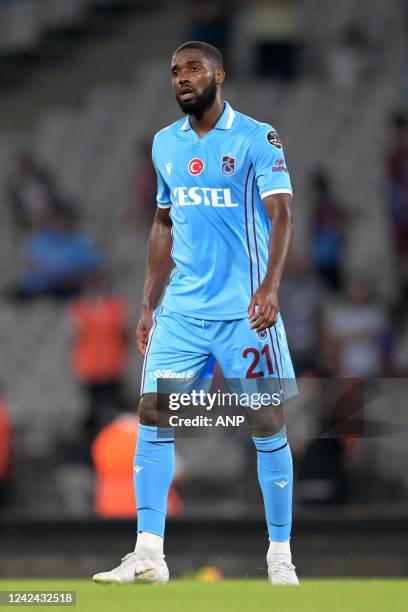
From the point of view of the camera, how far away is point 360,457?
10.9m

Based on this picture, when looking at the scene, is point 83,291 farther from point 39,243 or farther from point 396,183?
point 396,183

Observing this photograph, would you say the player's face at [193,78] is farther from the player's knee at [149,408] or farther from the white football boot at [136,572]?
the white football boot at [136,572]

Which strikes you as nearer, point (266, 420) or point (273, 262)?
point (273, 262)

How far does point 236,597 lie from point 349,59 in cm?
1128

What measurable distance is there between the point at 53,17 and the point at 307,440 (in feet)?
33.7

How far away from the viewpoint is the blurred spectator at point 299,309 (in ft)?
43.3

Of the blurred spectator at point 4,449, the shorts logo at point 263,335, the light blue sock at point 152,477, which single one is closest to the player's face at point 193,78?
the shorts logo at point 263,335

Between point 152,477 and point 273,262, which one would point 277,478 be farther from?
point 273,262

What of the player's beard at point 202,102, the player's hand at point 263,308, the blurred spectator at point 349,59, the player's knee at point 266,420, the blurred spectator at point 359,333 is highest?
the blurred spectator at point 349,59

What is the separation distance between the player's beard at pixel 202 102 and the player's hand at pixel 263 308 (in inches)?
33.1

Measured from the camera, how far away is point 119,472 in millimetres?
10797

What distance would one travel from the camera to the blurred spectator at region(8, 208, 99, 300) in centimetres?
1493

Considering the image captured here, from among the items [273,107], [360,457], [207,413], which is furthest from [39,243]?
[207,413]

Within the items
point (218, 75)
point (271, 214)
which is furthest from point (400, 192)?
point (271, 214)
